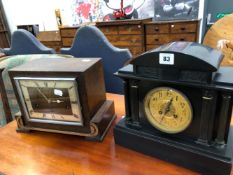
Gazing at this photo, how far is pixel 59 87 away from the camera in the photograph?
27.4 inches

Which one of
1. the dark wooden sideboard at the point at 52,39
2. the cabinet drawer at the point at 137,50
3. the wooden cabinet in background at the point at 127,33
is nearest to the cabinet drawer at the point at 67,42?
the dark wooden sideboard at the point at 52,39

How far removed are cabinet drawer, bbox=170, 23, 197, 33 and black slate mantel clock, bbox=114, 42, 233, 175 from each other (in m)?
1.90

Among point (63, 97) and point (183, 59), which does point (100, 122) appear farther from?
point (183, 59)

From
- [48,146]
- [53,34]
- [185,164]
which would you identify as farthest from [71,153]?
[53,34]

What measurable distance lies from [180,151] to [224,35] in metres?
1.17

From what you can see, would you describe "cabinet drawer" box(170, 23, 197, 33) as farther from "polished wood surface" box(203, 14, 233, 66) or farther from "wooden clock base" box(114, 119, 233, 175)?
"wooden clock base" box(114, 119, 233, 175)

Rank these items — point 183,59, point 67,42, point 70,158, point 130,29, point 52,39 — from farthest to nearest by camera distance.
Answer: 1. point 52,39
2. point 67,42
3. point 130,29
4. point 70,158
5. point 183,59

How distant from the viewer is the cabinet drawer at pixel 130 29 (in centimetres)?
255

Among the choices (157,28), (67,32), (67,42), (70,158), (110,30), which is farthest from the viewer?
(67,42)

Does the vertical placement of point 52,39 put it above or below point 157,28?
below

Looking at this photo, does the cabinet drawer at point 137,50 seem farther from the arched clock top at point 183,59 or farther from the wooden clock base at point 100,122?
the arched clock top at point 183,59

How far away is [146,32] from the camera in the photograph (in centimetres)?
256

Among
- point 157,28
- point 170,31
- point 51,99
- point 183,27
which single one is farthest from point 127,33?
point 51,99

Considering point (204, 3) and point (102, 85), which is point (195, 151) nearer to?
point (102, 85)
